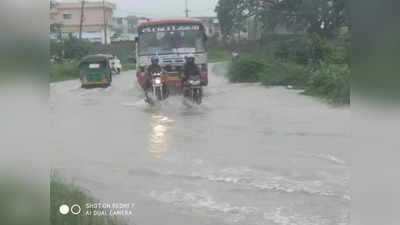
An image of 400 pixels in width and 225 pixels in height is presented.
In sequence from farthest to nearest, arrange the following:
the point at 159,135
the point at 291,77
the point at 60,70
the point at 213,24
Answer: the point at 291,77, the point at 159,135, the point at 213,24, the point at 60,70

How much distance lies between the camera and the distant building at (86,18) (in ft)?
13.7

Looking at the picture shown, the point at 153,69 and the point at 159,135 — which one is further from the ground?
the point at 153,69

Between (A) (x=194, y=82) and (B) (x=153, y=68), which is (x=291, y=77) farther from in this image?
(B) (x=153, y=68)

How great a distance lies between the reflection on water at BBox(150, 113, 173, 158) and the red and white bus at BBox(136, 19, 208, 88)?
5.37 feet

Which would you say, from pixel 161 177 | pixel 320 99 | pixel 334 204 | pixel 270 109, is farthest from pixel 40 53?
pixel 320 99

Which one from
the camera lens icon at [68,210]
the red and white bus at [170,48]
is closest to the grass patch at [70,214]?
the camera lens icon at [68,210]

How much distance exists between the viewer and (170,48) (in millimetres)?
10938

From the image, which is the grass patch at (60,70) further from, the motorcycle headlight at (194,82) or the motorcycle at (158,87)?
the motorcycle headlight at (194,82)

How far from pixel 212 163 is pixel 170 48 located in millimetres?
6080

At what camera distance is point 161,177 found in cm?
448

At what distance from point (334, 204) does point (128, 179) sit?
1524 mm

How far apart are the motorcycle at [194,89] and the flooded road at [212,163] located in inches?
57.5

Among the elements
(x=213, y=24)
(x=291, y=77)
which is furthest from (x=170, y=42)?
(x=213, y=24)

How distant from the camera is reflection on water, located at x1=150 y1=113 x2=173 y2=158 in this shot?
5736 millimetres
